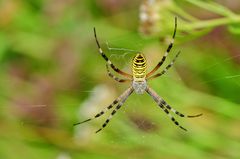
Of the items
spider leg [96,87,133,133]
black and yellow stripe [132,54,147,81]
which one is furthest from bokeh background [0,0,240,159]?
black and yellow stripe [132,54,147,81]

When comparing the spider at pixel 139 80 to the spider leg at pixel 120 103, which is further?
the spider leg at pixel 120 103

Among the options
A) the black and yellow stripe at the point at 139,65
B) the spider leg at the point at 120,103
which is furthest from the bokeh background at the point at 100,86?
the black and yellow stripe at the point at 139,65

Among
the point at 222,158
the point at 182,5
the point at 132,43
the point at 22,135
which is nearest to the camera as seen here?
the point at 132,43

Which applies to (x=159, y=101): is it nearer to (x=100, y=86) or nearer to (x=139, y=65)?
(x=100, y=86)

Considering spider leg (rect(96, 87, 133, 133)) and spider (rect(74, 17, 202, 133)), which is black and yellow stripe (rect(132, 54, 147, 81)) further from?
spider leg (rect(96, 87, 133, 133))

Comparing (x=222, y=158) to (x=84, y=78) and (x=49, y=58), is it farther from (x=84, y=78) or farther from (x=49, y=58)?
(x=49, y=58)

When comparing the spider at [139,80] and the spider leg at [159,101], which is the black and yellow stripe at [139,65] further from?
the spider leg at [159,101]

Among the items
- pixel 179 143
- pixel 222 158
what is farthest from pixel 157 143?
pixel 222 158

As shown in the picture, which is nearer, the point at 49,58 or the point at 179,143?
the point at 179,143
